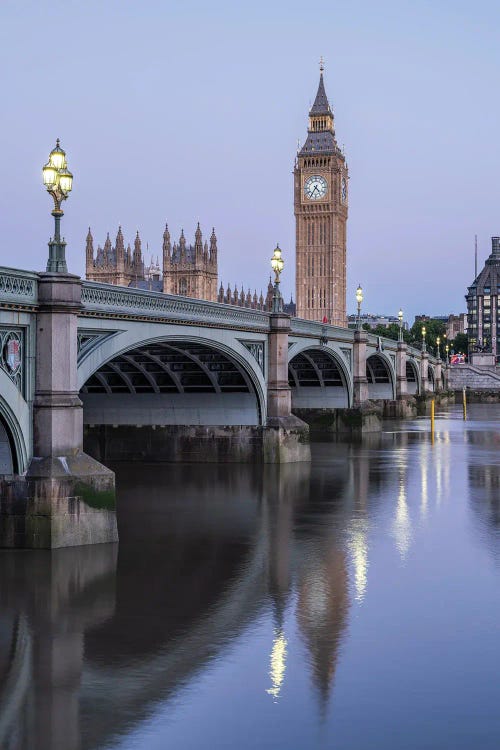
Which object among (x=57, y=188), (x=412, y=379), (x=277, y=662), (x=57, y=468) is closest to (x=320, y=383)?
(x=57, y=188)

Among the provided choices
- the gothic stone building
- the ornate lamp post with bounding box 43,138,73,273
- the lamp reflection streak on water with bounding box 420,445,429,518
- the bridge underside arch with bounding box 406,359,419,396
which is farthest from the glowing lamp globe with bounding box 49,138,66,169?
the gothic stone building

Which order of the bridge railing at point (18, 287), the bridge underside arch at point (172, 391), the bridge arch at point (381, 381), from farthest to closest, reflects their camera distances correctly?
the bridge arch at point (381, 381) < the bridge underside arch at point (172, 391) < the bridge railing at point (18, 287)

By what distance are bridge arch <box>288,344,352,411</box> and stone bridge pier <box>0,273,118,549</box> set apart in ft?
123

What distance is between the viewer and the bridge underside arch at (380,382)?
3270 inches

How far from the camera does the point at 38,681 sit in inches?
560

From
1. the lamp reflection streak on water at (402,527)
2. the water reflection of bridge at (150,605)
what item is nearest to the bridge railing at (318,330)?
the lamp reflection streak on water at (402,527)

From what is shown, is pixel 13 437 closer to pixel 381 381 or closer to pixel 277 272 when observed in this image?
pixel 277 272

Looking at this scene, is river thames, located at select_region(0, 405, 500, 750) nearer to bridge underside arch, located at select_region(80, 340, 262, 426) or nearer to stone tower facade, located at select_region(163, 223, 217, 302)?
bridge underside arch, located at select_region(80, 340, 262, 426)

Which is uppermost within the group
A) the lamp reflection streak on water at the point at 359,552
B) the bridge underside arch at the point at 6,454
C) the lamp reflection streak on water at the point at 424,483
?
the bridge underside arch at the point at 6,454

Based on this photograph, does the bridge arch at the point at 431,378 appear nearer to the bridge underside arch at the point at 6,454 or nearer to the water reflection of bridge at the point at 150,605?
the water reflection of bridge at the point at 150,605

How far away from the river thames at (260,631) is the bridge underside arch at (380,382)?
51.8 meters

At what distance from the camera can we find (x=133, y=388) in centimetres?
4481

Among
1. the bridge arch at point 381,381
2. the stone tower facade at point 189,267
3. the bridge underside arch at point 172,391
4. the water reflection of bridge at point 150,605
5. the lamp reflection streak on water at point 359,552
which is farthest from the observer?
the stone tower facade at point 189,267

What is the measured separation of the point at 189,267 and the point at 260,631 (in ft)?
517
